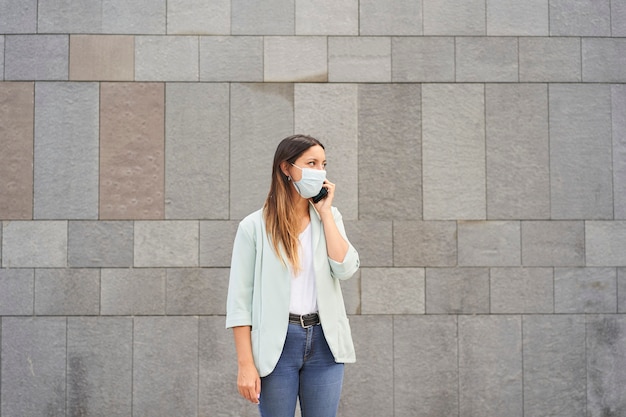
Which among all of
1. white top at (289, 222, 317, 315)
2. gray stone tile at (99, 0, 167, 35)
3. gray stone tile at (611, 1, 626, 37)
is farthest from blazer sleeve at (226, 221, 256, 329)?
gray stone tile at (611, 1, 626, 37)

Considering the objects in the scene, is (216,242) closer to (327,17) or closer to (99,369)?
(99,369)

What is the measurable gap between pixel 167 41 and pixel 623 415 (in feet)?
18.0

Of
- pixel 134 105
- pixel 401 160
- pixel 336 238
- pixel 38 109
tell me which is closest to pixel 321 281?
pixel 336 238

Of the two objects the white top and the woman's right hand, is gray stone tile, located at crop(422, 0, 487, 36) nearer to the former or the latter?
the white top

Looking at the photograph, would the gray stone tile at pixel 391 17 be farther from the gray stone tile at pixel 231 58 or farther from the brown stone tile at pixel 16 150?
the brown stone tile at pixel 16 150

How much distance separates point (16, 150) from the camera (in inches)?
252

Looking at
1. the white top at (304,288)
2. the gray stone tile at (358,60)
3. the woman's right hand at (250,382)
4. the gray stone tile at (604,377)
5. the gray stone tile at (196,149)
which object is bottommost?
the gray stone tile at (604,377)

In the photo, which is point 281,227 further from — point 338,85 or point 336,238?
point 338,85

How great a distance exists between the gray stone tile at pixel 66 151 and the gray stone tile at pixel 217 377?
1.58m

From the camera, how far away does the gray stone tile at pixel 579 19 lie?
21.3 feet

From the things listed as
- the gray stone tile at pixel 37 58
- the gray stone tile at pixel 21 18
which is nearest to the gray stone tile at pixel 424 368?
the gray stone tile at pixel 37 58

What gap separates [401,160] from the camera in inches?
253

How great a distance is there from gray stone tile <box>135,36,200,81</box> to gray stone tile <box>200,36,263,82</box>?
9 cm

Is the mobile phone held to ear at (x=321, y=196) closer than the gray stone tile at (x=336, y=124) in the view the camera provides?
Yes
